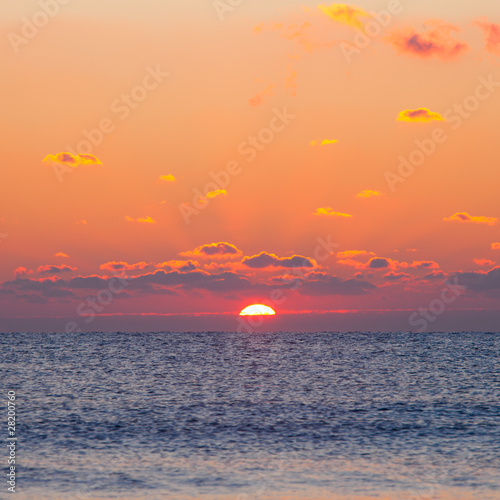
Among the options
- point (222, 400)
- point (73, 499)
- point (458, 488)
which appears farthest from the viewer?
point (222, 400)

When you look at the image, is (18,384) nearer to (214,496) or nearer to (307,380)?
(307,380)

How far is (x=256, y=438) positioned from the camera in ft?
145

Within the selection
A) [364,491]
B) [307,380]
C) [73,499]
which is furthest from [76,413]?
[307,380]

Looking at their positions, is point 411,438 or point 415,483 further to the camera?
point 411,438

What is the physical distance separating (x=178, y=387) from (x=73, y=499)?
152 ft

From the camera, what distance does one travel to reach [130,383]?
79.8 meters

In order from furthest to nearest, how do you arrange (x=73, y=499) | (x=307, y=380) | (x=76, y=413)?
(x=307, y=380) < (x=76, y=413) < (x=73, y=499)

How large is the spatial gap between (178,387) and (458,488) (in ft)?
155

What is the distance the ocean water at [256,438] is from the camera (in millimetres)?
32094

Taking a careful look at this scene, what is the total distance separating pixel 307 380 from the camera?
84438 mm

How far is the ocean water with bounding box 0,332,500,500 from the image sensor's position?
105 feet

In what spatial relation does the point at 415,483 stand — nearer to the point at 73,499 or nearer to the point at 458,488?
the point at 458,488

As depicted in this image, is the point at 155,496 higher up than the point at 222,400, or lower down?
lower down

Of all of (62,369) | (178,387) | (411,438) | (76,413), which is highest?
(62,369)
